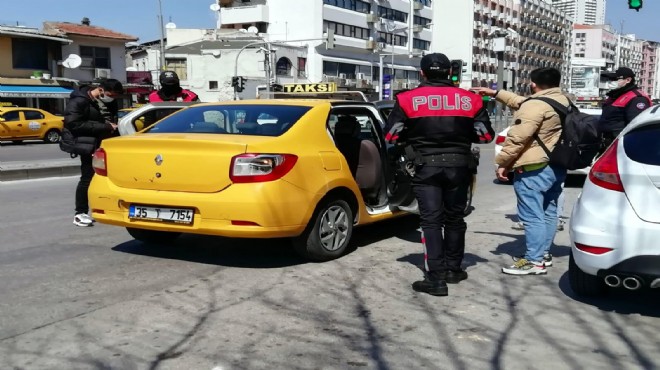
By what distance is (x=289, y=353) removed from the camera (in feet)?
11.5

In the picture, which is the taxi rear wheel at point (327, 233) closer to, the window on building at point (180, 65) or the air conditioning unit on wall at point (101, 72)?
the air conditioning unit on wall at point (101, 72)

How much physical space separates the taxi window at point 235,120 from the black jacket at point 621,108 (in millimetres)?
4475

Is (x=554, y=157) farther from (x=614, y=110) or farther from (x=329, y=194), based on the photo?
(x=614, y=110)

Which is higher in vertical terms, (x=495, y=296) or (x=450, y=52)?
(x=450, y=52)

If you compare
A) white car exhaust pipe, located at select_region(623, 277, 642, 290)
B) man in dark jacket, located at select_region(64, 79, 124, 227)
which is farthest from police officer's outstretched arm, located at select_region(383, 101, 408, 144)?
man in dark jacket, located at select_region(64, 79, 124, 227)

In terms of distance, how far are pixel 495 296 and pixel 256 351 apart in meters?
1.96

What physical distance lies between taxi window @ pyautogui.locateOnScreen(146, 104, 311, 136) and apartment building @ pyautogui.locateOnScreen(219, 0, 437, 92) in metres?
55.6

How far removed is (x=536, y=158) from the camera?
201 inches

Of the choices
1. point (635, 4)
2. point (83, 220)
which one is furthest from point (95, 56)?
point (83, 220)

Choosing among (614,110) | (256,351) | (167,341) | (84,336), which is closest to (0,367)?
(84,336)

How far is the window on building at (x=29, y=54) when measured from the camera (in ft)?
128

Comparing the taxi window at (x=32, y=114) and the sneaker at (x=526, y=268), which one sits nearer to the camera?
the sneaker at (x=526, y=268)

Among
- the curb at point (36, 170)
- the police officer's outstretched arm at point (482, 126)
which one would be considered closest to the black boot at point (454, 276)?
the police officer's outstretched arm at point (482, 126)

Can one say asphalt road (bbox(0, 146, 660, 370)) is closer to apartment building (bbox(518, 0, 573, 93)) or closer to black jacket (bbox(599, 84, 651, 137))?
black jacket (bbox(599, 84, 651, 137))
